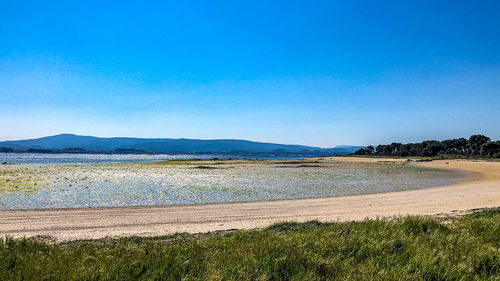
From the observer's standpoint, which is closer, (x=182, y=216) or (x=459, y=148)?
(x=182, y=216)

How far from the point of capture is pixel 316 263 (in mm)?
5820

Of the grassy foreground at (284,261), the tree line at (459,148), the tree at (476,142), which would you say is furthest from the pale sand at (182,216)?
the tree at (476,142)

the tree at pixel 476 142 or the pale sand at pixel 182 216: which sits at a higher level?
the tree at pixel 476 142

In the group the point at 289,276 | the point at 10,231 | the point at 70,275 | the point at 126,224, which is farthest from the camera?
the point at 126,224

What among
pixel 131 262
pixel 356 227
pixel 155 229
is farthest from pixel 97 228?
pixel 356 227

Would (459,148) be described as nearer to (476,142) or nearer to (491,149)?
(476,142)

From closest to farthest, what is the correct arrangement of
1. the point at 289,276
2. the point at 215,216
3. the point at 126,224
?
the point at 289,276 → the point at 126,224 → the point at 215,216

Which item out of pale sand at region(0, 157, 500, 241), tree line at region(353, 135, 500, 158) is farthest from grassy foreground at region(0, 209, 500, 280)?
tree line at region(353, 135, 500, 158)

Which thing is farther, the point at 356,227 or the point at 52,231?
the point at 52,231

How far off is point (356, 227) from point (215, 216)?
894 cm

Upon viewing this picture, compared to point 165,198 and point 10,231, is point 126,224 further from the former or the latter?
point 165,198

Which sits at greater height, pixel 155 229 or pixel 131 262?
pixel 131 262

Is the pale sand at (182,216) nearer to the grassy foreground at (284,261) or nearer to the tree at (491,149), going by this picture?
the grassy foreground at (284,261)

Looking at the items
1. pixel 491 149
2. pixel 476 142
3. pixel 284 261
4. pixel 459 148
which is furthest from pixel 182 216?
pixel 459 148
